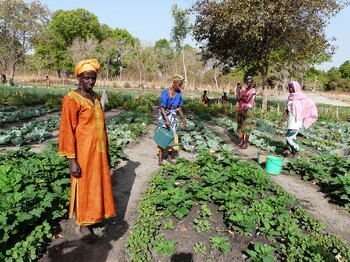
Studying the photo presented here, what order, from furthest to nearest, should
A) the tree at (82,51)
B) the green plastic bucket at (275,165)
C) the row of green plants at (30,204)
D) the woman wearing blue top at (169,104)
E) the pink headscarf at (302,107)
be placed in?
the tree at (82,51) → the pink headscarf at (302,107) → the green plastic bucket at (275,165) → the woman wearing blue top at (169,104) → the row of green plants at (30,204)

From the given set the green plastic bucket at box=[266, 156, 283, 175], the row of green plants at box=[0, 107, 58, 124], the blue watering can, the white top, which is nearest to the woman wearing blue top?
the blue watering can

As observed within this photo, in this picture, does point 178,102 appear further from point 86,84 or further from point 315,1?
point 315,1

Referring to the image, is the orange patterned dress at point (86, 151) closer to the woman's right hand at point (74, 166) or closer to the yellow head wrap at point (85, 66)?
the woman's right hand at point (74, 166)

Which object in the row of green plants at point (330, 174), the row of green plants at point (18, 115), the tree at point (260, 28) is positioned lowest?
the row of green plants at point (330, 174)

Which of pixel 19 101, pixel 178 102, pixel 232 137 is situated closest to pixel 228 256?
pixel 178 102

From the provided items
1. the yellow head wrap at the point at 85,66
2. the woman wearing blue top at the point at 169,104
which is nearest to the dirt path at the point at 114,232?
the woman wearing blue top at the point at 169,104

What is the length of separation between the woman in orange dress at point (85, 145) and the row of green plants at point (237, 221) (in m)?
0.71

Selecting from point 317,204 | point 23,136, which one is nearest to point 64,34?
point 23,136

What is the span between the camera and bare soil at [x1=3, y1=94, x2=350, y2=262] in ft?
10.3

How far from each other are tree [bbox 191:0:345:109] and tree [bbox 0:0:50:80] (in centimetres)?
2442

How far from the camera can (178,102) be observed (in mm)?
5695

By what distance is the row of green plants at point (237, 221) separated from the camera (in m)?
3.13

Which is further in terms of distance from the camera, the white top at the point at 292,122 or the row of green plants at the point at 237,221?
the white top at the point at 292,122

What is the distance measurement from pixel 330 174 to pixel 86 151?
4.75 metres
